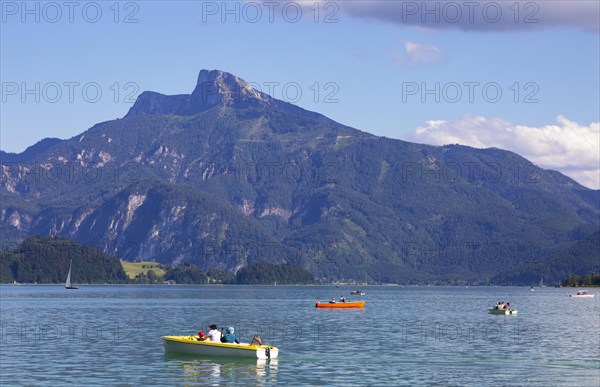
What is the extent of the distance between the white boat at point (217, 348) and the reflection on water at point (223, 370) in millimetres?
539

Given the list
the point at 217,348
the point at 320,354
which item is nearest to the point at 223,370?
the point at 217,348

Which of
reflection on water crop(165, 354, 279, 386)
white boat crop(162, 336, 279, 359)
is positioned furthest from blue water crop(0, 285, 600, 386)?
white boat crop(162, 336, 279, 359)

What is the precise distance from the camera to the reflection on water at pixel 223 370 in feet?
288

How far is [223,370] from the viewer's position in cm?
9481

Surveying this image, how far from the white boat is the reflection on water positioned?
539 mm

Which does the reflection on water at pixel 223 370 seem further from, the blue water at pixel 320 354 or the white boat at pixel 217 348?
the white boat at pixel 217 348

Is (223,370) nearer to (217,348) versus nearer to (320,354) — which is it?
(217,348)

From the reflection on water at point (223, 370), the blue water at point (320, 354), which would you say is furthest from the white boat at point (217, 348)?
the blue water at point (320, 354)

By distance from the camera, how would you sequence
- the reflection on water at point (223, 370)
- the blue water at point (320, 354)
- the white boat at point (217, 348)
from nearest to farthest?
the reflection on water at point (223, 370)
the blue water at point (320, 354)
the white boat at point (217, 348)

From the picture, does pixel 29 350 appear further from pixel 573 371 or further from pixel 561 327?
pixel 561 327

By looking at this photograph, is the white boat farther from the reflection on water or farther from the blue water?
the blue water

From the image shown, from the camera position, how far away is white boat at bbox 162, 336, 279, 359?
98.6m

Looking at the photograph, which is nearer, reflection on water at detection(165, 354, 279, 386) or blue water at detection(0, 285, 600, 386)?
reflection on water at detection(165, 354, 279, 386)

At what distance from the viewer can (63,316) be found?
186 meters
